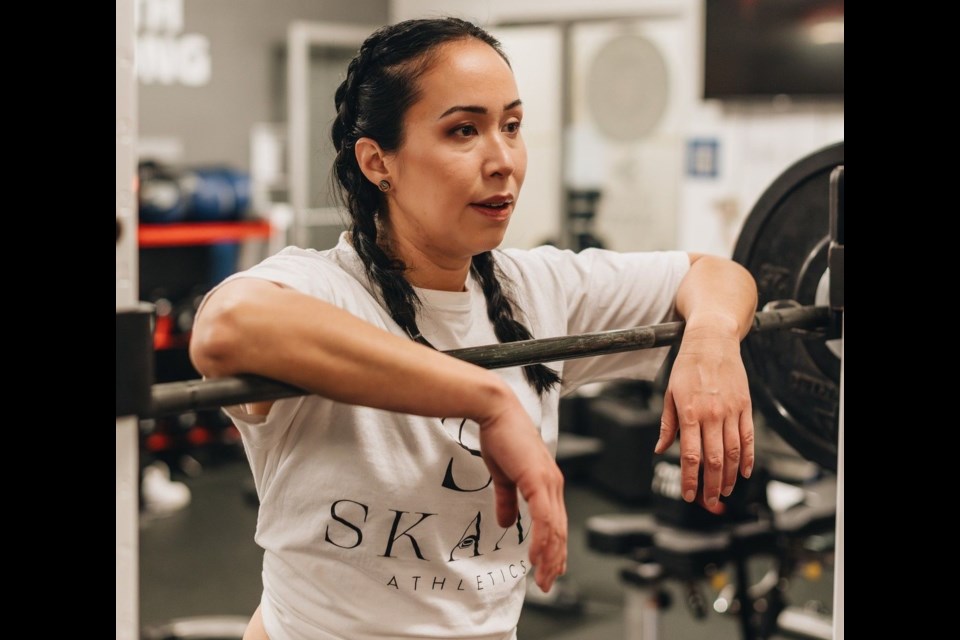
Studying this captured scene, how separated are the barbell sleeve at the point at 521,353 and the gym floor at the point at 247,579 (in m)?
2.34

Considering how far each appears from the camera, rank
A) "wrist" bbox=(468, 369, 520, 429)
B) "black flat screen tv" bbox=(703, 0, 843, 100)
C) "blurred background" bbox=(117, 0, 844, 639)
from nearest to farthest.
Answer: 1. "wrist" bbox=(468, 369, 520, 429)
2. "blurred background" bbox=(117, 0, 844, 639)
3. "black flat screen tv" bbox=(703, 0, 843, 100)

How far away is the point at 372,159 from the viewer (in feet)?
3.94

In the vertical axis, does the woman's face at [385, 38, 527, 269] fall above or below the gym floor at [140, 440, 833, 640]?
above

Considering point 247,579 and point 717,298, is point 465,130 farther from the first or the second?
point 247,579

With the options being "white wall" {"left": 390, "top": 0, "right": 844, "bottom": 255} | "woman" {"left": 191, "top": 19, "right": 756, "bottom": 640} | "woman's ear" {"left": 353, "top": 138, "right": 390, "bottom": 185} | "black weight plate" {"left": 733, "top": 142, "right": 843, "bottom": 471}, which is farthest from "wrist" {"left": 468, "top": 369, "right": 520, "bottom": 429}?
"white wall" {"left": 390, "top": 0, "right": 844, "bottom": 255}

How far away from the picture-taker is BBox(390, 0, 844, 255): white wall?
5.10 m

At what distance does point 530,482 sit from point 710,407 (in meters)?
0.35

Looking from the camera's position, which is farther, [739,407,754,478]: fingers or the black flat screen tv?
the black flat screen tv

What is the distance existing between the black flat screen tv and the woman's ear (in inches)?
158

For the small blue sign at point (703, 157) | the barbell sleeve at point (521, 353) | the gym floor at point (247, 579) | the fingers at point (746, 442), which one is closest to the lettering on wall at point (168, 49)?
the gym floor at point (247, 579)

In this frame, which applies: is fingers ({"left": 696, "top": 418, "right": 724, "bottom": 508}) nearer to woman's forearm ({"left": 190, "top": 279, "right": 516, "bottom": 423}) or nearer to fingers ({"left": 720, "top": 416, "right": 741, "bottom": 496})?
fingers ({"left": 720, "top": 416, "right": 741, "bottom": 496})

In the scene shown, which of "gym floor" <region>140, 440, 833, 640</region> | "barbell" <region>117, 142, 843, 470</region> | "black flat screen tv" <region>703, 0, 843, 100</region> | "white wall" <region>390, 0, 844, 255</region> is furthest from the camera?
"white wall" <region>390, 0, 844, 255</region>
